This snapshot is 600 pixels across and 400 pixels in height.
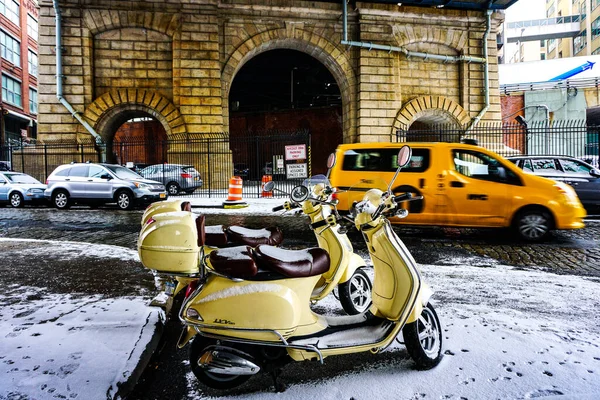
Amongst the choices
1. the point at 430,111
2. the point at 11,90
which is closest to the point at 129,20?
the point at 430,111

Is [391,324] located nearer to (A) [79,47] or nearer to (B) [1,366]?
(B) [1,366]

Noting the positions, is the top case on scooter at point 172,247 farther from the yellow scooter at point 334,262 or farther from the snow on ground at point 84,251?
the snow on ground at point 84,251

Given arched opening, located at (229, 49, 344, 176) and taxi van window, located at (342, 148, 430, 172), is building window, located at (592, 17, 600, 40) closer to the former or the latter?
arched opening, located at (229, 49, 344, 176)

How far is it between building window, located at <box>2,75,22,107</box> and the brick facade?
18694 millimetres

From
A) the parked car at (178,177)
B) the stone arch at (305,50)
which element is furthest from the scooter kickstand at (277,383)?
the stone arch at (305,50)

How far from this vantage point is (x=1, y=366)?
2.66 metres

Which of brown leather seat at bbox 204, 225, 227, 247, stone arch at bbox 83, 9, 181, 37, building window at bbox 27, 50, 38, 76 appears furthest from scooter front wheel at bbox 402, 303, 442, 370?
building window at bbox 27, 50, 38, 76

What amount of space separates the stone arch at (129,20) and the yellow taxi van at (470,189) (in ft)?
47.0

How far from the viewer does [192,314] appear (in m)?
2.45

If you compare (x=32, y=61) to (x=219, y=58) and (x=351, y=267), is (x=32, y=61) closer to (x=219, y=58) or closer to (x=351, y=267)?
(x=219, y=58)

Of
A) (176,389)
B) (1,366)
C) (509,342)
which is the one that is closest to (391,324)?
(509,342)

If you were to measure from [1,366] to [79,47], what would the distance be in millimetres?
19437

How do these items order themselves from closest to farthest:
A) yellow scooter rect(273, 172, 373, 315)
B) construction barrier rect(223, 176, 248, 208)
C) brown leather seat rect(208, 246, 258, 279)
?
brown leather seat rect(208, 246, 258, 279)
yellow scooter rect(273, 172, 373, 315)
construction barrier rect(223, 176, 248, 208)

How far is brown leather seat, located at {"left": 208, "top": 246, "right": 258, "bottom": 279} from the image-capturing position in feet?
7.87
